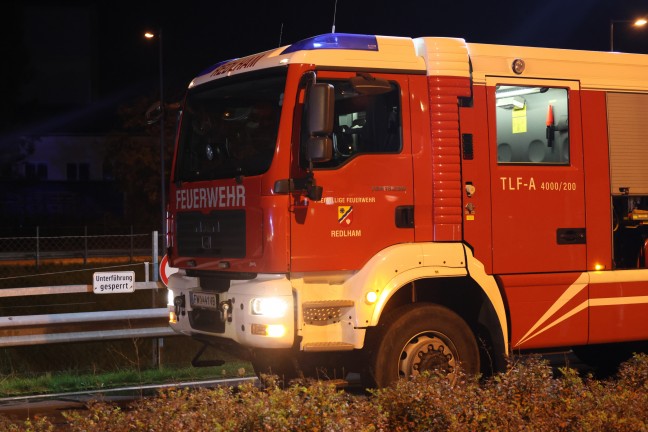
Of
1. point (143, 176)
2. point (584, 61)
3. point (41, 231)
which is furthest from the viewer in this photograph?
point (143, 176)

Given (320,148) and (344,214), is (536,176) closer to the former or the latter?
(344,214)

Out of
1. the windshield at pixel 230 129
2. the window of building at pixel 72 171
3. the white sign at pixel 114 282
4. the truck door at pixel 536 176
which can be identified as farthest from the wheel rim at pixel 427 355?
the window of building at pixel 72 171

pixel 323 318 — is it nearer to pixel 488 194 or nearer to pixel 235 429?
pixel 488 194

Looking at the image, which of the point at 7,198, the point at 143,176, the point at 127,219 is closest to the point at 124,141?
the point at 143,176

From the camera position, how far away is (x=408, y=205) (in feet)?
29.5

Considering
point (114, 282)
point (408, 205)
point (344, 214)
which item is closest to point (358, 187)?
point (344, 214)

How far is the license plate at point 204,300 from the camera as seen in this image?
9.16 m

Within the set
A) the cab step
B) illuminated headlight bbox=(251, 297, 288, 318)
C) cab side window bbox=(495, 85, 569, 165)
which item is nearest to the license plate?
illuminated headlight bbox=(251, 297, 288, 318)

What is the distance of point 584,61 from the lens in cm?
1002

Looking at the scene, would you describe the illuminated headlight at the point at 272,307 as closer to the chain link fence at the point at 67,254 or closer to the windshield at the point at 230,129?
the windshield at the point at 230,129

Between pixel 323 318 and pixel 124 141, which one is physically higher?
pixel 124 141

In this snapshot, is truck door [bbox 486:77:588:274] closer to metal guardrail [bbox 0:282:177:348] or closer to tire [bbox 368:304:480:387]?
tire [bbox 368:304:480:387]

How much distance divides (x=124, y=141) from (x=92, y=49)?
80.0 ft

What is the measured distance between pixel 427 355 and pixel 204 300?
6.65 feet
